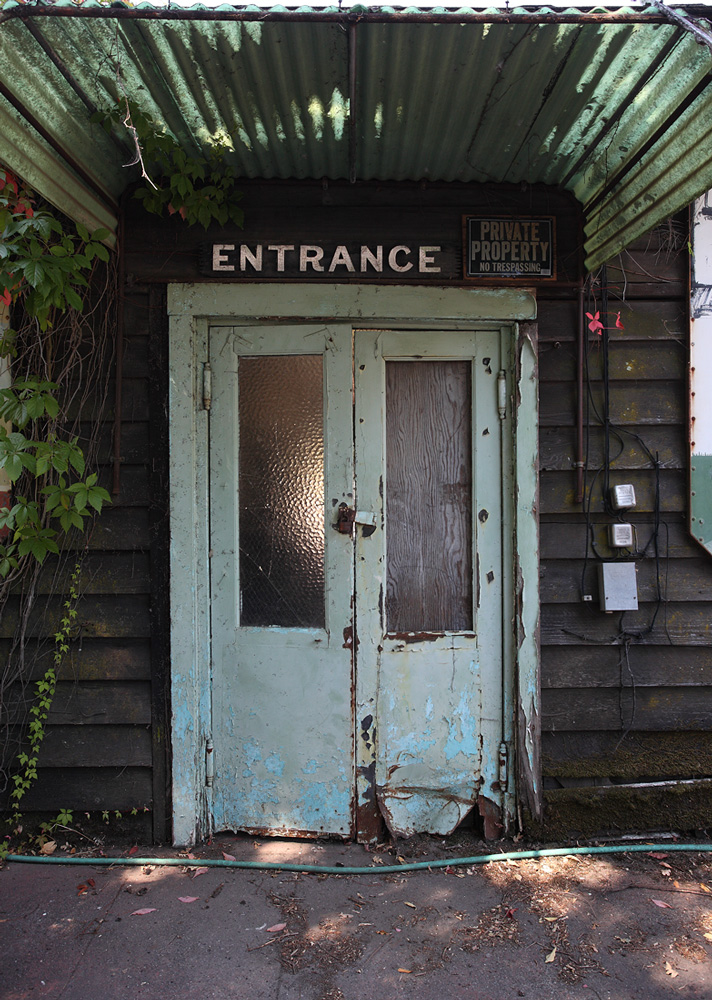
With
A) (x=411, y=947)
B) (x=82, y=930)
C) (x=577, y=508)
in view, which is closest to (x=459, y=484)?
(x=577, y=508)

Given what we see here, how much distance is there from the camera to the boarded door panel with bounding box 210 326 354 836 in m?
2.85

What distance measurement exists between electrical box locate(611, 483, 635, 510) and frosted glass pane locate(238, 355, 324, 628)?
1356 mm

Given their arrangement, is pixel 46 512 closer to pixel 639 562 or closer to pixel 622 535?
pixel 622 535

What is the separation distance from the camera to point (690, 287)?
2885 mm

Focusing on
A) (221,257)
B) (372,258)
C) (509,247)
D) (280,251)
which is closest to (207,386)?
(221,257)

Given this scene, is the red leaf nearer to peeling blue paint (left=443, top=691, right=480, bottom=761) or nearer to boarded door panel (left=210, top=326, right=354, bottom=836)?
boarded door panel (left=210, top=326, right=354, bottom=836)

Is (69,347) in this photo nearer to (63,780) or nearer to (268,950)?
(63,780)

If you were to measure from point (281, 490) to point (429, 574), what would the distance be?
0.80 m

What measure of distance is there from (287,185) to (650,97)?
4.91ft

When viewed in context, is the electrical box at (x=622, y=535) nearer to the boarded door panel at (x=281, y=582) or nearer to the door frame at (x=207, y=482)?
the door frame at (x=207, y=482)

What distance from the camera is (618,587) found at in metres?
2.83

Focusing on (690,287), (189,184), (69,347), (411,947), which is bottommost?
(411,947)

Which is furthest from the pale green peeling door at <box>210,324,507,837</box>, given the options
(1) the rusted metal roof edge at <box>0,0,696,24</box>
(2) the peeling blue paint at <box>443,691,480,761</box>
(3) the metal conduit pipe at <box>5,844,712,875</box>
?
(1) the rusted metal roof edge at <box>0,0,696,24</box>

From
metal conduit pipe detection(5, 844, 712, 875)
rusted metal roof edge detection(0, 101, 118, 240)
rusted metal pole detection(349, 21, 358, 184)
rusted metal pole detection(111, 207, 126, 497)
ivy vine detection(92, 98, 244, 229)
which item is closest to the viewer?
rusted metal pole detection(349, 21, 358, 184)
